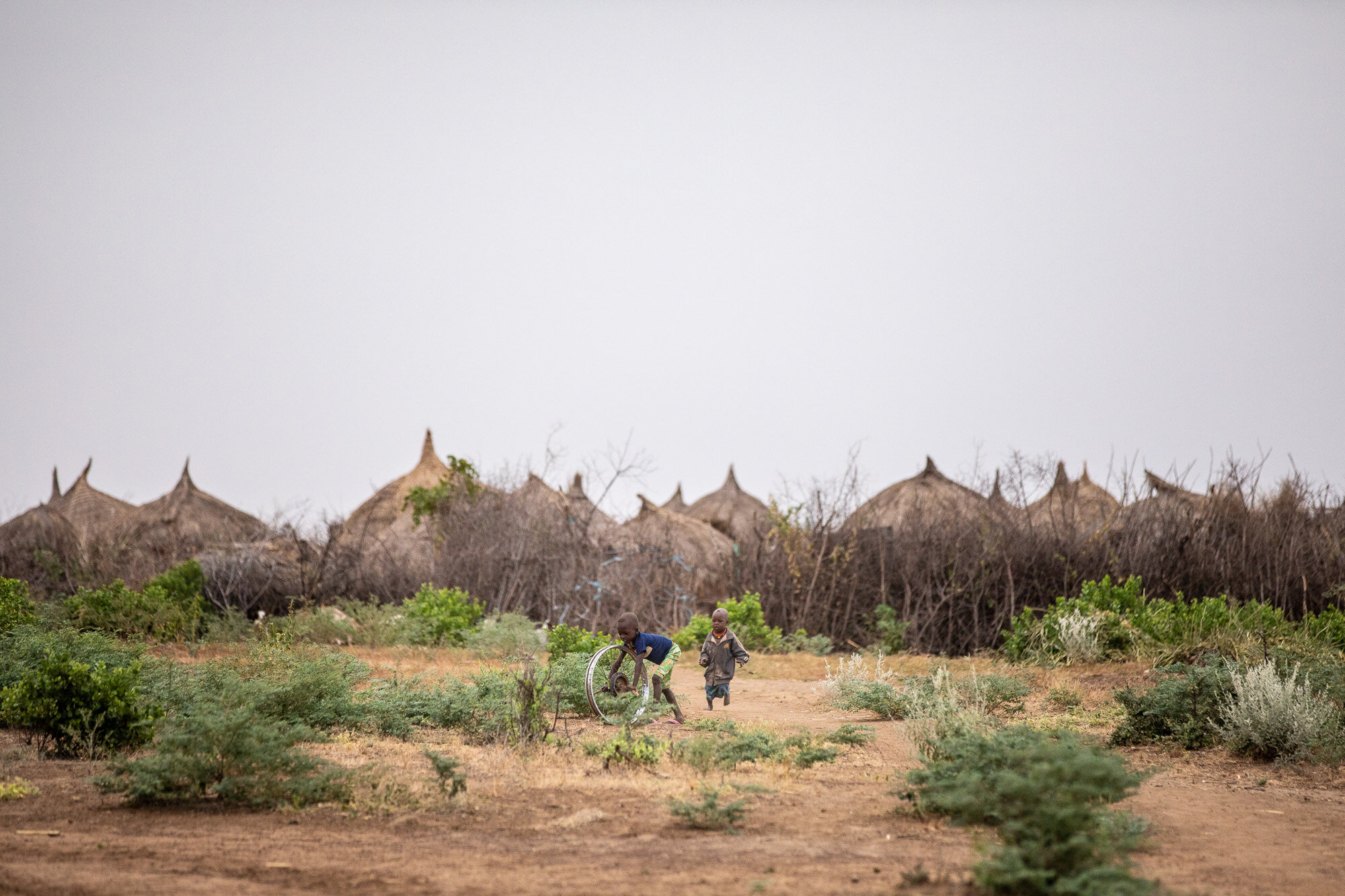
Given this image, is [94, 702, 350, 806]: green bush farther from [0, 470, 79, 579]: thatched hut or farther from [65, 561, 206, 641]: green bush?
[0, 470, 79, 579]: thatched hut

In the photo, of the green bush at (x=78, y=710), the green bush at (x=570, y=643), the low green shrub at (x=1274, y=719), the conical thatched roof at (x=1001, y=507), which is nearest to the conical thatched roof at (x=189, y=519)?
the green bush at (x=570, y=643)

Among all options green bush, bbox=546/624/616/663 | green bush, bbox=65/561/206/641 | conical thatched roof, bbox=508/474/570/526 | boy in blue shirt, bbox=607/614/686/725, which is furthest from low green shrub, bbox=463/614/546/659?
boy in blue shirt, bbox=607/614/686/725

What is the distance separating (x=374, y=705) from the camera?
7.39m

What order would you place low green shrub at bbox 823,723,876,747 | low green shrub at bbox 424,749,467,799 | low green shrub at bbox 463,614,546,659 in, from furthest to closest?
low green shrub at bbox 463,614,546,659 < low green shrub at bbox 823,723,876,747 < low green shrub at bbox 424,749,467,799

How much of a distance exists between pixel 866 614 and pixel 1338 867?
10593 mm

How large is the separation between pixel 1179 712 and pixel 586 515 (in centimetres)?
1409

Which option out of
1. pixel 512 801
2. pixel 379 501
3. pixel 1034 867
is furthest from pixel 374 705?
pixel 379 501

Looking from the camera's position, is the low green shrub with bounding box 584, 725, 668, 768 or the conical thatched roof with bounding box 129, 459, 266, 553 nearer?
the low green shrub with bounding box 584, 725, 668, 768

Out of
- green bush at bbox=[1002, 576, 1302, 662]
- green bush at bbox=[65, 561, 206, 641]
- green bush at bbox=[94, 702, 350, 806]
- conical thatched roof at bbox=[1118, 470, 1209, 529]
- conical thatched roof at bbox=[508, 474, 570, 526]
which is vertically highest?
conical thatched roof at bbox=[508, 474, 570, 526]

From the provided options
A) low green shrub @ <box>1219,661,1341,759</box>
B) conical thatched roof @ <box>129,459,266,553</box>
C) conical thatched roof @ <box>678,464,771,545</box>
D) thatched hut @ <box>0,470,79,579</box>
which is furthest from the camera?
conical thatched roof @ <box>678,464,771,545</box>

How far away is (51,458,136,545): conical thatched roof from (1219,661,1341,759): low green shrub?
25.3m

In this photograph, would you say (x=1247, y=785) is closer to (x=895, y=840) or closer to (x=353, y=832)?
(x=895, y=840)

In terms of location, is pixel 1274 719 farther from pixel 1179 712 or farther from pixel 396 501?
pixel 396 501

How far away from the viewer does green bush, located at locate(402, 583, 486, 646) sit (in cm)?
1422
